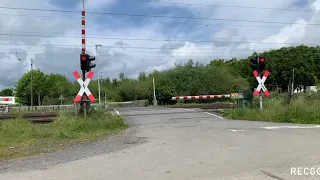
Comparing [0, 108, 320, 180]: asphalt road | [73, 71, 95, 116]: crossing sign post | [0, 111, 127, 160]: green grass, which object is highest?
[73, 71, 95, 116]: crossing sign post

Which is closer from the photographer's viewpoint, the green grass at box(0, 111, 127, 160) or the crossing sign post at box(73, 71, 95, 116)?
the green grass at box(0, 111, 127, 160)

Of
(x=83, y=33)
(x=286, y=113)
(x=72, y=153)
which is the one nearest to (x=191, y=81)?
(x=286, y=113)

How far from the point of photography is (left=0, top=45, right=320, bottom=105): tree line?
53.3m

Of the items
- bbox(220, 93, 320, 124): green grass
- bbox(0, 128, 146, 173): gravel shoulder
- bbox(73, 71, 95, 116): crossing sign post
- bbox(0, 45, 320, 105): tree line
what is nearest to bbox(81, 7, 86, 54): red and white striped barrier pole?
bbox(73, 71, 95, 116): crossing sign post

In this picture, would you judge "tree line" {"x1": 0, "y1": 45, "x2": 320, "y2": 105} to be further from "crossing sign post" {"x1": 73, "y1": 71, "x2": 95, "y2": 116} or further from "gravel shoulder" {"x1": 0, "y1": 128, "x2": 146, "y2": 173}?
"gravel shoulder" {"x1": 0, "y1": 128, "x2": 146, "y2": 173}

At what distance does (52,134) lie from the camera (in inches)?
549

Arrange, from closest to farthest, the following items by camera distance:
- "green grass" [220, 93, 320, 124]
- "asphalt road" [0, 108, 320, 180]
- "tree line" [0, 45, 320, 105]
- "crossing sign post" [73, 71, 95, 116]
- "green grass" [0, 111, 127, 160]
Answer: "asphalt road" [0, 108, 320, 180] → "green grass" [0, 111, 127, 160] → "crossing sign post" [73, 71, 95, 116] → "green grass" [220, 93, 320, 124] → "tree line" [0, 45, 320, 105]

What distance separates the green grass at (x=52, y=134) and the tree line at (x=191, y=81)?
3427 cm

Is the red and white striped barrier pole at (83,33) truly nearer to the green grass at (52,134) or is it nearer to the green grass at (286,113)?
the green grass at (52,134)

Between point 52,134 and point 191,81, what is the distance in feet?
134

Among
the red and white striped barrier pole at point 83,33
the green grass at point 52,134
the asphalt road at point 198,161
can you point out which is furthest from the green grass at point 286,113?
the red and white striped barrier pole at point 83,33

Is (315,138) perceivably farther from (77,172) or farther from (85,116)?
(85,116)

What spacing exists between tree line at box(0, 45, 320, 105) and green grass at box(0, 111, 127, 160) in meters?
34.3

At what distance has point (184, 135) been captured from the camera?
45.4 feet
